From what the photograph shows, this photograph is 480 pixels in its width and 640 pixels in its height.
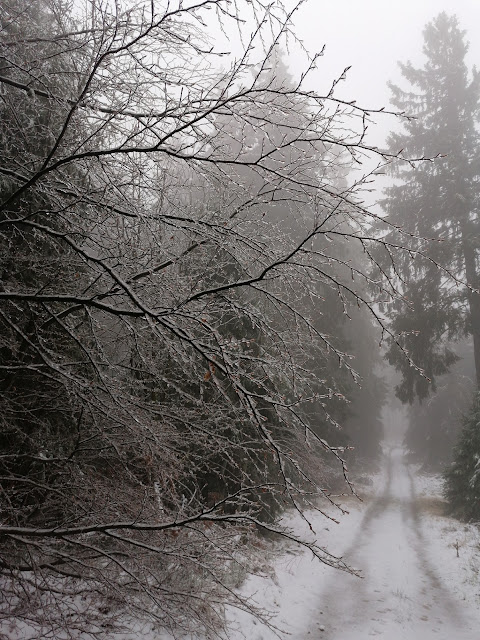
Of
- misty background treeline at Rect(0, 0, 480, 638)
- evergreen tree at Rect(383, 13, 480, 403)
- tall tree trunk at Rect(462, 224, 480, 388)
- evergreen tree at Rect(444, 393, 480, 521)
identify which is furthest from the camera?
evergreen tree at Rect(383, 13, 480, 403)

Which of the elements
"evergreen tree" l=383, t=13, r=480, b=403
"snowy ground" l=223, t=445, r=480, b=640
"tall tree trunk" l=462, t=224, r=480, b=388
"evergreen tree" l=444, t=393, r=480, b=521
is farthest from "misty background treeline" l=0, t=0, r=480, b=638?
"tall tree trunk" l=462, t=224, r=480, b=388

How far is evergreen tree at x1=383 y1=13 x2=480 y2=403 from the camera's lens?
642 inches

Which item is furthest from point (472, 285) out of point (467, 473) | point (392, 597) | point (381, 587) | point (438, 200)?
point (392, 597)

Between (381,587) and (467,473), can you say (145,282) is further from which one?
(467,473)

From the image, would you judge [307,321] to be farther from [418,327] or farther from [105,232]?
[418,327]

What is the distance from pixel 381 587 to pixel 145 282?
772 cm

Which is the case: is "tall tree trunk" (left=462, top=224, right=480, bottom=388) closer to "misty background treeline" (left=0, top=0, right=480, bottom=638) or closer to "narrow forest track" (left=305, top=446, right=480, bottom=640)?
"narrow forest track" (left=305, top=446, right=480, bottom=640)

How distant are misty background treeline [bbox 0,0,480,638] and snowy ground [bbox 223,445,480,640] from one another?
1031mm

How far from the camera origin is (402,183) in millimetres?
19484

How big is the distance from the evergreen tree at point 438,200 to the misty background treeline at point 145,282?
12437 mm

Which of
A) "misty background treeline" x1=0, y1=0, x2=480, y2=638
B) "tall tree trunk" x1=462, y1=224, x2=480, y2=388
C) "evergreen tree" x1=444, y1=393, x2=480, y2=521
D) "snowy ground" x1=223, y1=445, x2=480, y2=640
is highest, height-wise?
"tall tree trunk" x1=462, y1=224, x2=480, y2=388

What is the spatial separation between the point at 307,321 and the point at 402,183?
1898 cm

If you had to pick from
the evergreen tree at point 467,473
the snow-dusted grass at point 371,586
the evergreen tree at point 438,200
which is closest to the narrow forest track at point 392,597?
the snow-dusted grass at point 371,586

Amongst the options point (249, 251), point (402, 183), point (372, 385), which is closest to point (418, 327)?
point (402, 183)
